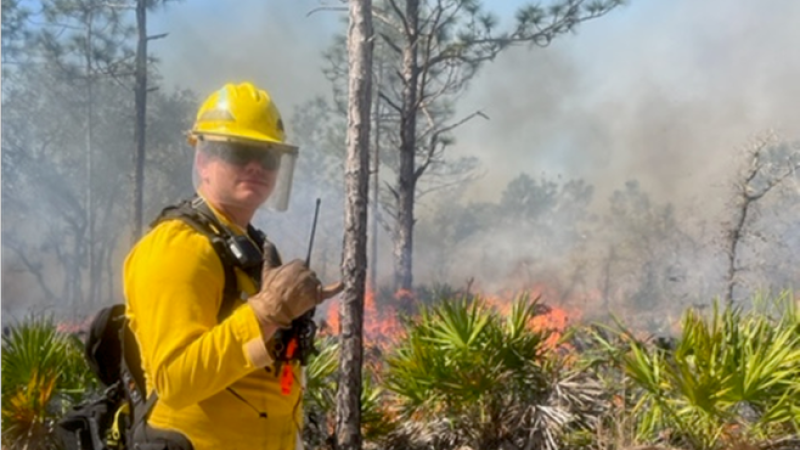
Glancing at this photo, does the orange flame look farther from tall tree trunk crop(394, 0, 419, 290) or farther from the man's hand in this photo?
the man's hand

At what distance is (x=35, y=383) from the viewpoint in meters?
5.20

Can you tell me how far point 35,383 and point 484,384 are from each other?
2.58m

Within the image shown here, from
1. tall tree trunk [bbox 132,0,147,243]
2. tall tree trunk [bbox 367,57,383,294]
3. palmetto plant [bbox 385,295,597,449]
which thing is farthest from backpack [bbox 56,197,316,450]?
tall tree trunk [bbox 367,57,383,294]

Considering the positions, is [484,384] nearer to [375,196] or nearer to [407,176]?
[407,176]

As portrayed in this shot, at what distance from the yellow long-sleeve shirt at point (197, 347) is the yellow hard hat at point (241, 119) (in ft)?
0.56

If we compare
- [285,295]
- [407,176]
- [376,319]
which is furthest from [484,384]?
[407,176]

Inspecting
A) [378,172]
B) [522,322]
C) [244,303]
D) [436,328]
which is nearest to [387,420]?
[436,328]

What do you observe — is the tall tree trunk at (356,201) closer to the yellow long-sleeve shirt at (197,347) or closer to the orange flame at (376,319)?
the orange flame at (376,319)

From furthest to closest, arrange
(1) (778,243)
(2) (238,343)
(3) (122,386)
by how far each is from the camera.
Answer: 1. (1) (778,243)
2. (3) (122,386)
3. (2) (238,343)

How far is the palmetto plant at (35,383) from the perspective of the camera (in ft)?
17.0

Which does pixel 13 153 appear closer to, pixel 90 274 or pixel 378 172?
pixel 90 274

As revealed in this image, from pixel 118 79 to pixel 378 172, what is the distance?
3469mm

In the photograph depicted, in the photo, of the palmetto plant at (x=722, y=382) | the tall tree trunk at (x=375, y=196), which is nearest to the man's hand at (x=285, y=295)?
the palmetto plant at (x=722, y=382)

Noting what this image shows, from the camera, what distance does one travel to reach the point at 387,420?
5.75 m
